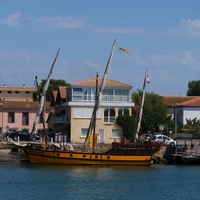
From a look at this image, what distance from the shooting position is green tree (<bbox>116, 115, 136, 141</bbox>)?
9388cm

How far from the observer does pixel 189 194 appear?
53938mm

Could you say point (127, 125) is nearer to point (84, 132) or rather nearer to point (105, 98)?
point (105, 98)

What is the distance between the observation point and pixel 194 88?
16438 cm

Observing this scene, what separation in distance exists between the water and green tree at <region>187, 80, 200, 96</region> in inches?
3455

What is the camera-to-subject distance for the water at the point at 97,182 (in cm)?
5200

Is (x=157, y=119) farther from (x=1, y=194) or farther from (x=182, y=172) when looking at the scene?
(x=1, y=194)

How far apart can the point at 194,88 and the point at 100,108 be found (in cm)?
7277

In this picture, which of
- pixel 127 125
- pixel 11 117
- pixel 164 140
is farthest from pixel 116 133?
pixel 11 117

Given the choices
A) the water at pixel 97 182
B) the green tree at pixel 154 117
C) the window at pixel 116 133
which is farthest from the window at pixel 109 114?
the water at pixel 97 182

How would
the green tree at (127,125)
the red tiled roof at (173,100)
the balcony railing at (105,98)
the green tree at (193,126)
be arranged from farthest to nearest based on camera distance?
the red tiled roof at (173,100)
the green tree at (193,126)
the balcony railing at (105,98)
the green tree at (127,125)

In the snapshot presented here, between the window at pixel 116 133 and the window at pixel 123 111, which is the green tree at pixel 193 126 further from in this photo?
the window at pixel 116 133

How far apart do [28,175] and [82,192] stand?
1192cm

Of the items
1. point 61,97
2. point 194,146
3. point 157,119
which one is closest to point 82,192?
point 194,146

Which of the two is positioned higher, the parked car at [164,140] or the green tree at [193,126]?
the green tree at [193,126]
